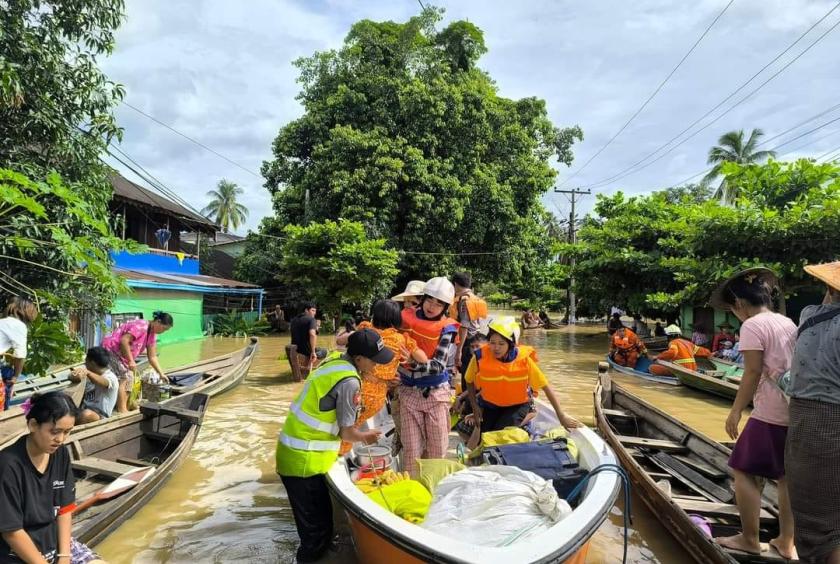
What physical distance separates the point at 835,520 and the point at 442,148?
19.8 meters

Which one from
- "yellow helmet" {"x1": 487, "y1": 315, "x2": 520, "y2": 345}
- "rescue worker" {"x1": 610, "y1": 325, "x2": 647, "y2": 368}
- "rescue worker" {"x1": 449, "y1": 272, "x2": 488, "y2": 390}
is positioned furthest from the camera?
"rescue worker" {"x1": 610, "y1": 325, "x2": 647, "y2": 368}

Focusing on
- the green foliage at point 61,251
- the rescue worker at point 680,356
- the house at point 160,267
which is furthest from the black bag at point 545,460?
the house at point 160,267

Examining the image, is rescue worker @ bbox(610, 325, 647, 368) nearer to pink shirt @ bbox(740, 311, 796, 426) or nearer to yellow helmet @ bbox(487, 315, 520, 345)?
yellow helmet @ bbox(487, 315, 520, 345)

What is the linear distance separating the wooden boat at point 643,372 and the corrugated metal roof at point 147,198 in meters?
15.5

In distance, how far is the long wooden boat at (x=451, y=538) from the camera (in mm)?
2453

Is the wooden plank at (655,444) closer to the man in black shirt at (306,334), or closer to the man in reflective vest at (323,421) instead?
the man in reflective vest at (323,421)

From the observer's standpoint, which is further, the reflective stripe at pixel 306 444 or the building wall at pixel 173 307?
the building wall at pixel 173 307

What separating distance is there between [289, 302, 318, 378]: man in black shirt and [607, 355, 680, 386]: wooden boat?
786 cm

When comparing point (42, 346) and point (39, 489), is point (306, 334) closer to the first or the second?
point (42, 346)

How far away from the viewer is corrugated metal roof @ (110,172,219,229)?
57.3 feet

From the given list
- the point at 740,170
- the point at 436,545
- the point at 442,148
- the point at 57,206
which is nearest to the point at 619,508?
the point at 436,545

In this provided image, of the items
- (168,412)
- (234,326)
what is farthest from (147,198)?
(168,412)

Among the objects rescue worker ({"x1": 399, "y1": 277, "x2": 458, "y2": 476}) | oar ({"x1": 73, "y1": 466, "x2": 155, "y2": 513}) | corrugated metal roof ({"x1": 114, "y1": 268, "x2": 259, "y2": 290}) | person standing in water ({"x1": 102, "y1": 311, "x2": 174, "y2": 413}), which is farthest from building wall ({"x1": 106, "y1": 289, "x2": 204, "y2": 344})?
rescue worker ({"x1": 399, "y1": 277, "x2": 458, "y2": 476})

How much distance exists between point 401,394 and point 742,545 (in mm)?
2545
